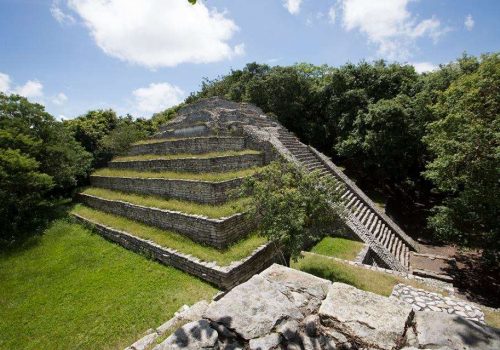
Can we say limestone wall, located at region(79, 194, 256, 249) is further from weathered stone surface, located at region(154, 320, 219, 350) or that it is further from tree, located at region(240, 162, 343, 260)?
weathered stone surface, located at region(154, 320, 219, 350)

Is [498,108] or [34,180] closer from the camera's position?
[498,108]

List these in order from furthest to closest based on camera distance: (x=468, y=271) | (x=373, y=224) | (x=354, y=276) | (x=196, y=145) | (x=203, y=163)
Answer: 1. (x=196, y=145)
2. (x=373, y=224)
3. (x=203, y=163)
4. (x=468, y=271)
5. (x=354, y=276)

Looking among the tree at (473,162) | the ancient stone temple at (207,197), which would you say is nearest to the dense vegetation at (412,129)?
the tree at (473,162)

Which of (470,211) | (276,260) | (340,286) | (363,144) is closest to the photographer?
(340,286)

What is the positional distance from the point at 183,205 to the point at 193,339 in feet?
26.4

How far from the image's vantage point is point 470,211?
1002cm

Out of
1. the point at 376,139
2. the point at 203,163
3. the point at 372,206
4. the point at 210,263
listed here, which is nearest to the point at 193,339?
the point at 210,263

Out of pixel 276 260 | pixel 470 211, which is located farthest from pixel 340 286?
pixel 470 211

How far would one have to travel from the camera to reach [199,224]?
8.92 m

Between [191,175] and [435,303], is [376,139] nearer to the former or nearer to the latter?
[191,175]

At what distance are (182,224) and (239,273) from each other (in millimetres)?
2978

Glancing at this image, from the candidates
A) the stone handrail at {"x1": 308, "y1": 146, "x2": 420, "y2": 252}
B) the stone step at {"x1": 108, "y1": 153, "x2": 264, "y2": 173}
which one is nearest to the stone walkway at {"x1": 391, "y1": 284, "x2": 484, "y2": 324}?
the stone handrail at {"x1": 308, "y1": 146, "x2": 420, "y2": 252}

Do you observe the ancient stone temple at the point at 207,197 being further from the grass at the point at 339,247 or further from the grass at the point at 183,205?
the grass at the point at 339,247

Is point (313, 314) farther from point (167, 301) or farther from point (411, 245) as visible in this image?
point (411, 245)
